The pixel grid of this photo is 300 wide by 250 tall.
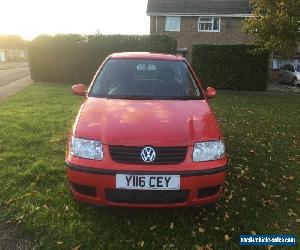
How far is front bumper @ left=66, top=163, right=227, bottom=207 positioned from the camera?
3.79 metres

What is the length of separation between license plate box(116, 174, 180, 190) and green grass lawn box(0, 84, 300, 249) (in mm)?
534

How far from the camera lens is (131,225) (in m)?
4.13

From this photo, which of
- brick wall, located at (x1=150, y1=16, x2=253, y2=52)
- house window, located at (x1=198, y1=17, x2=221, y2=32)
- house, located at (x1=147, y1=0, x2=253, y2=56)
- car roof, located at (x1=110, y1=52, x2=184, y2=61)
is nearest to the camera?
car roof, located at (x1=110, y1=52, x2=184, y2=61)

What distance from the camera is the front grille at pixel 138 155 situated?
3.84 meters

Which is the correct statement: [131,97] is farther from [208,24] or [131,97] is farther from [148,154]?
[208,24]

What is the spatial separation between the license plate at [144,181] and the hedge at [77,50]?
56.9 ft

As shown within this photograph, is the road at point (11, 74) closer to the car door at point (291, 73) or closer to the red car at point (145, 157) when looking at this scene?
the red car at point (145, 157)

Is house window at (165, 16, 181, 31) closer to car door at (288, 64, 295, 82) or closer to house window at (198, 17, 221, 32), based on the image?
Answer: house window at (198, 17, 221, 32)

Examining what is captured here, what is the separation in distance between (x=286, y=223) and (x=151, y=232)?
1.58 m

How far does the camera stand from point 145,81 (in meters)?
5.45

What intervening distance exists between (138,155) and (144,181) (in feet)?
0.86

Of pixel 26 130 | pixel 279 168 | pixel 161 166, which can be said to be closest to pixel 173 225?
pixel 161 166

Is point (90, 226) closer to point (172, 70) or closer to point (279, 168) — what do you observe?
point (172, 70)

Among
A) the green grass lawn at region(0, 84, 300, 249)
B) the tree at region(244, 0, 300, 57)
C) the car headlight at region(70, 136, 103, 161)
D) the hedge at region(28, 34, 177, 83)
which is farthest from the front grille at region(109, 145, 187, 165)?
the hedge at region(28, 34, 177, 83)
